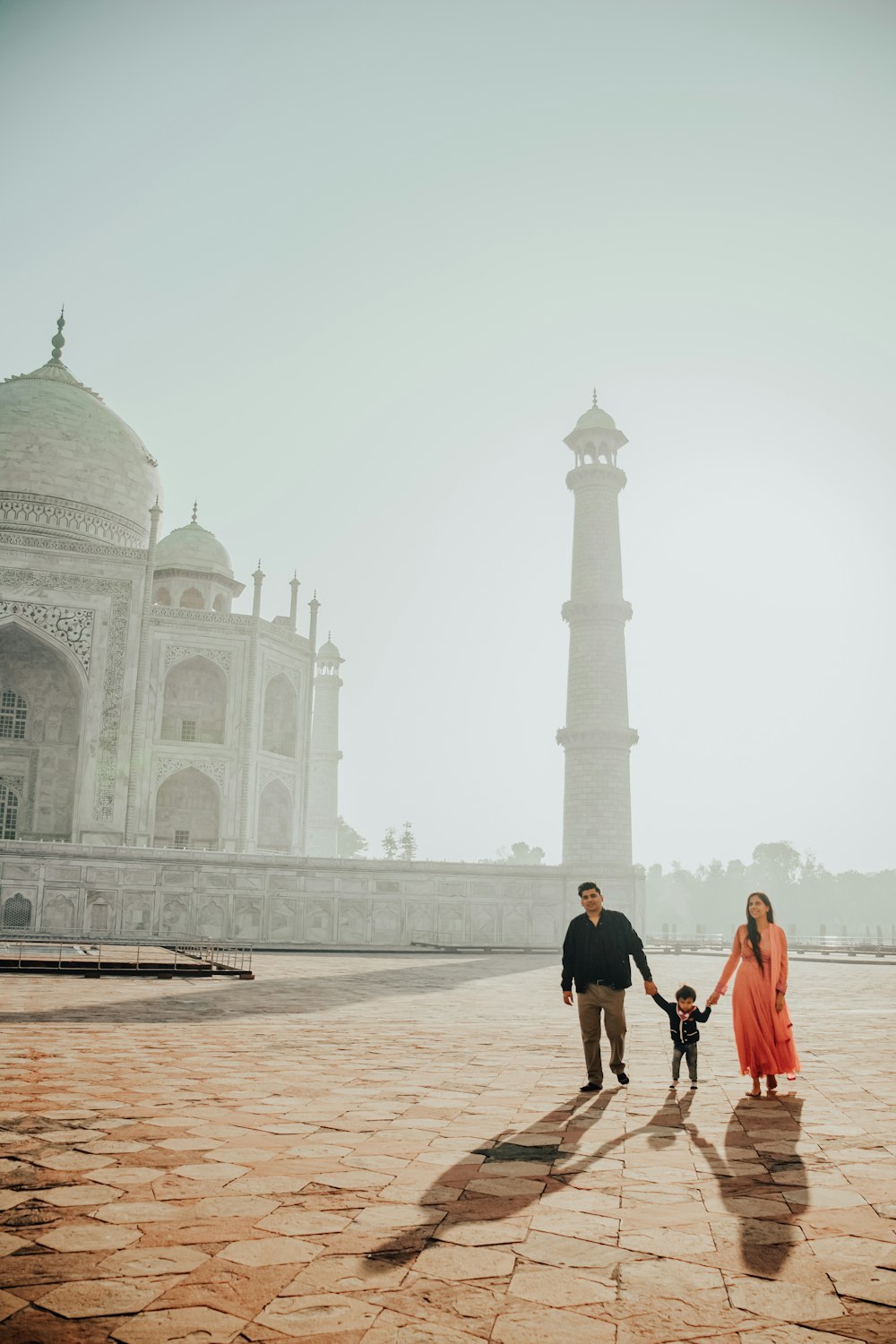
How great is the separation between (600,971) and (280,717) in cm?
2593

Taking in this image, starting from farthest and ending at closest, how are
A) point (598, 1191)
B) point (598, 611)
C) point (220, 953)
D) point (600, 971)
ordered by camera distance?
point (598, 611) → point (220, 953) → point (600, 971) → point (598, 1191)

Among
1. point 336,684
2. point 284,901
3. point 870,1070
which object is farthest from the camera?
point 336,684

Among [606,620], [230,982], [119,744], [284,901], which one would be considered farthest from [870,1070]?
[119,744]

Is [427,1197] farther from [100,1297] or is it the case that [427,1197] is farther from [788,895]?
[788,895]

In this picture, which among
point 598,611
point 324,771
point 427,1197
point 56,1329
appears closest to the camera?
point 56,1329

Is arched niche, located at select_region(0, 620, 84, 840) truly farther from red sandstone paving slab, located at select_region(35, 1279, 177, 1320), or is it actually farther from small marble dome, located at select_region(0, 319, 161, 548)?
red sandstone paving slab, located at select_region(35, 1279, 177, 1320)

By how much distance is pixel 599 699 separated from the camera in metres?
26.4

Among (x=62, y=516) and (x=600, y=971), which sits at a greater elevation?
(x=62, y=516)

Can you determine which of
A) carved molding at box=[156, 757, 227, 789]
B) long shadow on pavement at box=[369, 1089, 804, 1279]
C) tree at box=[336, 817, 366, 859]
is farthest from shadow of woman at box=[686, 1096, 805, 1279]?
tree at box=[336, 817, 366, 859]

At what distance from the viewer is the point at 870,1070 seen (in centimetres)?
688

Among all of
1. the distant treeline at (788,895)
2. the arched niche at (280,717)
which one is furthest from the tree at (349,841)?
the arched niche at (280,717)

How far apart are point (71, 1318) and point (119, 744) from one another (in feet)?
84.8

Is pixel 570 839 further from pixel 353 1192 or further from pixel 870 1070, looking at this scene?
pixel 353 1192

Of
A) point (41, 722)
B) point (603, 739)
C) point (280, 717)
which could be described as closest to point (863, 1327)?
point (603, 739)
